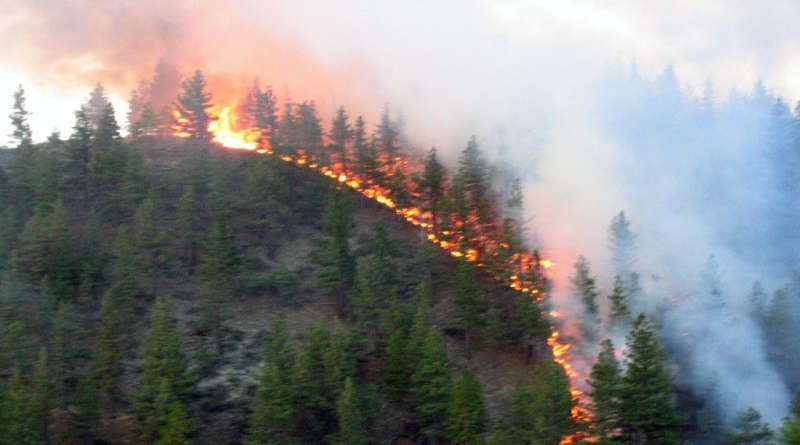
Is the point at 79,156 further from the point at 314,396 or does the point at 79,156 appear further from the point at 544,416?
the point at 544,416

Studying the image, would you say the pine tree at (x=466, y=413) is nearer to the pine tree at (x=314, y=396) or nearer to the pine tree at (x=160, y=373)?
the pine tree at (x=314, y=396)

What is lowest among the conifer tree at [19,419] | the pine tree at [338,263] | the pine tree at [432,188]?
the conifer tree at [19,419]

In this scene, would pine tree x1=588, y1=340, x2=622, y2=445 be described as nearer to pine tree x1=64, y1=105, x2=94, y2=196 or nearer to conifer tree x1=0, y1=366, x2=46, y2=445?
conifer tree x1=0, y1=366, x2=46, y2=445

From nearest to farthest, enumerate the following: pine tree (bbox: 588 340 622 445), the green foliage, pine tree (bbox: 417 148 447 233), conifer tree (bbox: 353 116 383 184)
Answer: the green foliage, pine tree (bbox: 588 340 622 445), pine tree (bbox: 417 148 447 233), conifer tree (bbox: 353 116 383 184)

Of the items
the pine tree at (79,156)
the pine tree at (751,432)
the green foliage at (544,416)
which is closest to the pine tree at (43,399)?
the green foliage at (544,416)

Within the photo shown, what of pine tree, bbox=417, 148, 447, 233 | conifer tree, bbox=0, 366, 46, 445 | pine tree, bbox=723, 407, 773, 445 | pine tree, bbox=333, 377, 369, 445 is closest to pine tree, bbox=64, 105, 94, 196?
pine tree, bbox=417, 148, 447, 233

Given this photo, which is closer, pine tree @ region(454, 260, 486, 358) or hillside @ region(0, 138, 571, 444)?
hillside @ region(0, 138, 571, 444)

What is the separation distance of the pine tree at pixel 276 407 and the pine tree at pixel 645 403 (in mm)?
16574

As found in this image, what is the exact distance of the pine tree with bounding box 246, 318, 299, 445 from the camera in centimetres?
4250

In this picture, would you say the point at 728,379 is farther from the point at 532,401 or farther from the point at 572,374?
the point at 532,401

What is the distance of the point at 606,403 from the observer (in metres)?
41.1

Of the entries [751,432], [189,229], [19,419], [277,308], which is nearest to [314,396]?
[19,419]

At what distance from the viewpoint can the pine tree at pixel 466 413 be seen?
4325 centimetres

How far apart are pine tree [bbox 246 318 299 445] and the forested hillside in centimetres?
13
